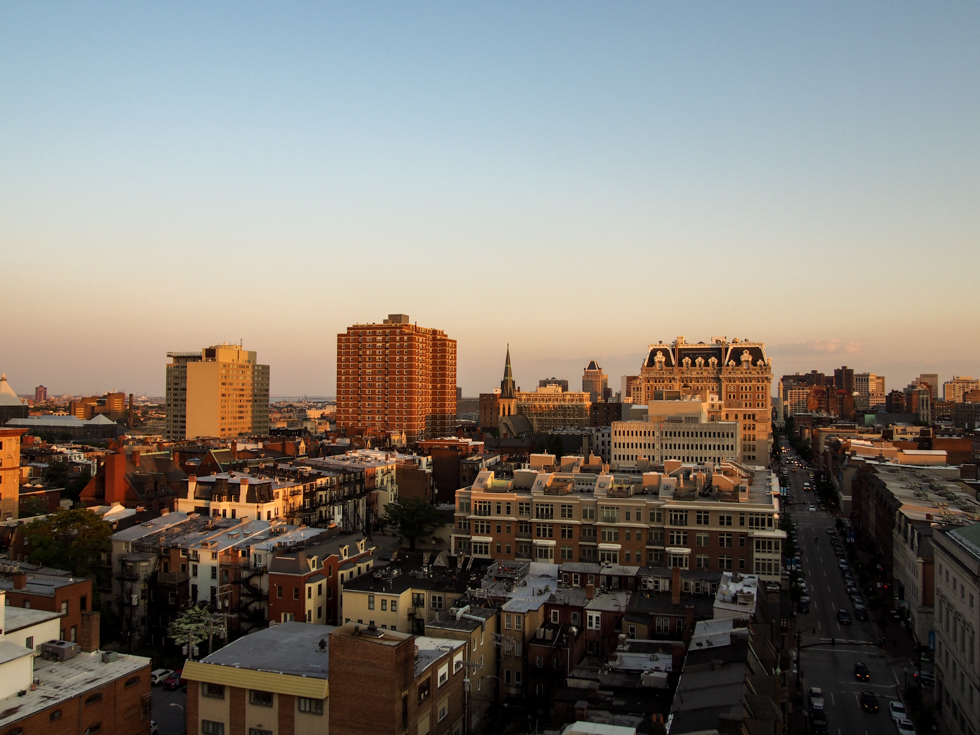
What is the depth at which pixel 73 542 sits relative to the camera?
59.1m

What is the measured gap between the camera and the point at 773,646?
42.1 m

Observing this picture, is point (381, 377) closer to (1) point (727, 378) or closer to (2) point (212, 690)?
(1) point (727, 378)

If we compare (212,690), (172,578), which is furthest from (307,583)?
(212,690)

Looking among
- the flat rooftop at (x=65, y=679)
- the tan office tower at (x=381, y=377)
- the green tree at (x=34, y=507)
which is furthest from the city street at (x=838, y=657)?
the tan office tower at (x=381, y=377)

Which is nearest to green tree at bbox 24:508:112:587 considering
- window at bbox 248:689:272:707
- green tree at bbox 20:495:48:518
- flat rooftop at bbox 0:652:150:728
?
green tree at bbox 20:495:48:518

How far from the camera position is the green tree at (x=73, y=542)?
58250mm

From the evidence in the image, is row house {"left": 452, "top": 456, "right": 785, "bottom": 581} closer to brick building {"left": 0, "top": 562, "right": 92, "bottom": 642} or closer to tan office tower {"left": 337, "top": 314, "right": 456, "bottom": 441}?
brick building {"left": 0, "top": 562, "right": 92, "bottom": 642}

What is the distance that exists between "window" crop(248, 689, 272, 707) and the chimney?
11002mm

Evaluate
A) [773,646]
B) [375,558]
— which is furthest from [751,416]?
[773,646]

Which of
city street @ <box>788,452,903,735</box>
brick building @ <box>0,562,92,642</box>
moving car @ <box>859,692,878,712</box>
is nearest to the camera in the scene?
brick building @ <box>0,562,92,642</box>

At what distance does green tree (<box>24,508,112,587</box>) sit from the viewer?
58250 mm

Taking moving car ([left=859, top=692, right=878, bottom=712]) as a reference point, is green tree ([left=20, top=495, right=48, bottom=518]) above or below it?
above

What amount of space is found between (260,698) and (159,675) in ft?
56.4

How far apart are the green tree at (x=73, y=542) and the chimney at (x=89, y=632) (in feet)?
53.5
